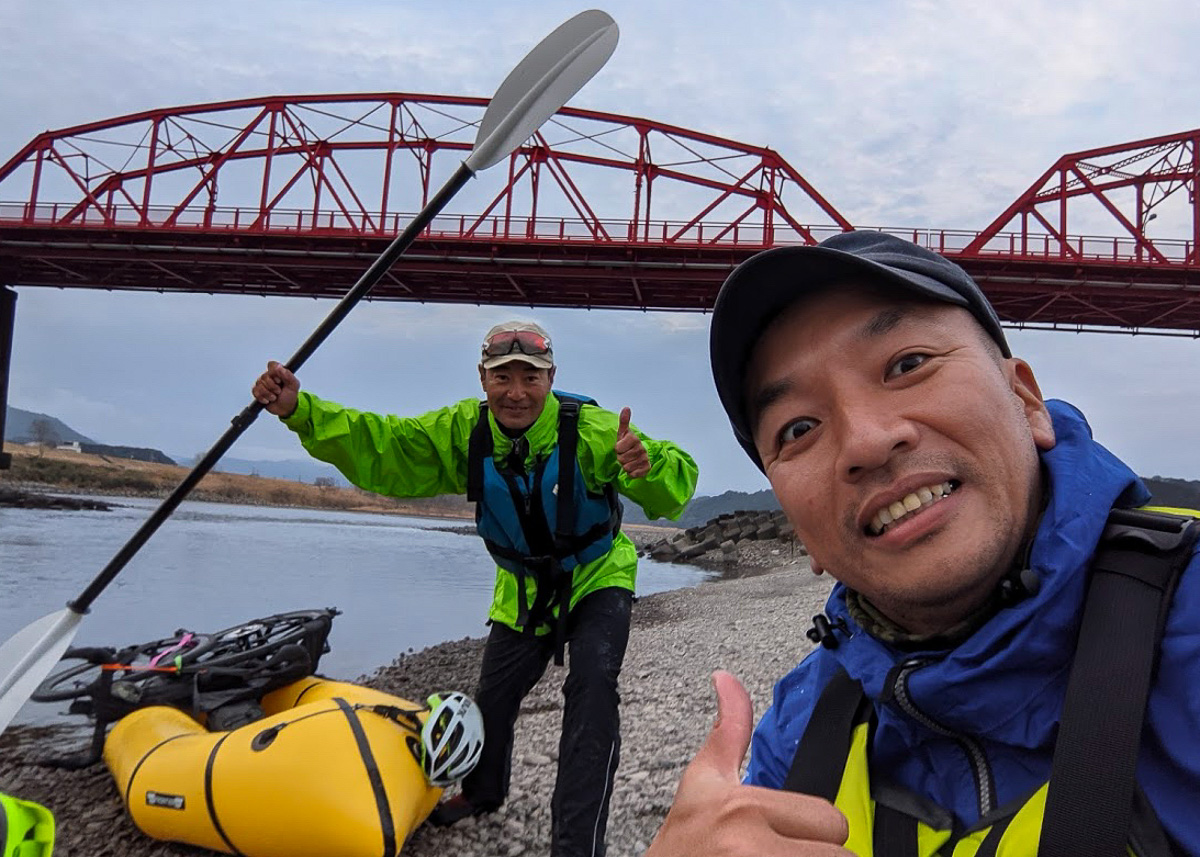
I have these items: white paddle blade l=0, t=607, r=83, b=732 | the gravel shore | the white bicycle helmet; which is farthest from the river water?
the white bicycle helmet

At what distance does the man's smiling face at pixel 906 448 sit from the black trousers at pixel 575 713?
6.92 ft

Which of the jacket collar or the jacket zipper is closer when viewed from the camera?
the jacket zipper

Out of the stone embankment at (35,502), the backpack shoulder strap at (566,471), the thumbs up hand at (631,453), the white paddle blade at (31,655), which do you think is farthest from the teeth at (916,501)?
the stone embankment at (35,502)

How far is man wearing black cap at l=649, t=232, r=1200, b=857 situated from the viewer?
0.79 metres

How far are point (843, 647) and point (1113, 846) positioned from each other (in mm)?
482

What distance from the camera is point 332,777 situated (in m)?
2.82

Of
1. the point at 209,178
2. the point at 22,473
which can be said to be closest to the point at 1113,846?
the point at 209,178

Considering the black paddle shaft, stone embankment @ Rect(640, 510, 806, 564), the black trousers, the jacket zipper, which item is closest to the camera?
the jacket zipper

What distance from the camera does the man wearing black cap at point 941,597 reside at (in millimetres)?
788

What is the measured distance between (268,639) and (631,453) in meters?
2.89

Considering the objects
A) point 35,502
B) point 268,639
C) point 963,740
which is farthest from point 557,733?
point 35,502

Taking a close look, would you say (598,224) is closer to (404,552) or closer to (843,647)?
(404,552)

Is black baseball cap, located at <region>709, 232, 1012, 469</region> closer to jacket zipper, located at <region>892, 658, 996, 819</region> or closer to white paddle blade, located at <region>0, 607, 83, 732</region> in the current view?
jacket zipper, located at <region>892, 658, 996, 819</region>

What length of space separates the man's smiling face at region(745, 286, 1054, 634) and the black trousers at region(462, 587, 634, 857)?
6.92 feet
